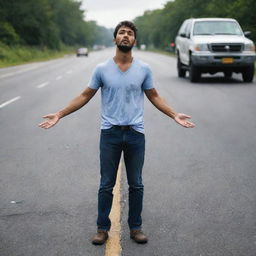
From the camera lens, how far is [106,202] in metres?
4.09

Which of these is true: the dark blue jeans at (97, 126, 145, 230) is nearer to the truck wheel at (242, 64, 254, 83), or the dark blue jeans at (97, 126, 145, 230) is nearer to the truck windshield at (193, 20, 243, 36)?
the truck wheel at (242, 64, 254, 83)

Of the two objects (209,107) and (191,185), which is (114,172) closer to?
(191,185)

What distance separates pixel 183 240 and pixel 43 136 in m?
5.25

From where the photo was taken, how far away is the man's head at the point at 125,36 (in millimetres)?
3814

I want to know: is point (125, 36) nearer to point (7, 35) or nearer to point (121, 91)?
point (121, 91)

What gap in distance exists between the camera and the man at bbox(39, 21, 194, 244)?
385cm

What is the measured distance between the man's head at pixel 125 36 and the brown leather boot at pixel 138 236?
57.5 inches

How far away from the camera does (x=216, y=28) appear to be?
18.9 m

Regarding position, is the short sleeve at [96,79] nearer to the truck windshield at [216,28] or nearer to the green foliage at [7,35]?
the truck windshield at [216,28]

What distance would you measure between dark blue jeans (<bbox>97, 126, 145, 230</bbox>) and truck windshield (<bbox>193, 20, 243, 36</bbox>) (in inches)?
603

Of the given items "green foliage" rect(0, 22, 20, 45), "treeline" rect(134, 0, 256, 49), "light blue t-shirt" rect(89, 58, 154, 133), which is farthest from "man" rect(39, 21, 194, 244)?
"green foliage" rect(0, 22, 20, 45)

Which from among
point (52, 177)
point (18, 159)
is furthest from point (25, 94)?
point (52, 177)

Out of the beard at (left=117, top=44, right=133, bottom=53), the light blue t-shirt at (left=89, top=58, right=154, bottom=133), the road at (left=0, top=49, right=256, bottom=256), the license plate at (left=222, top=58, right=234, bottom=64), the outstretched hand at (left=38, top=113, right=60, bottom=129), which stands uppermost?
the beard at (left=117, top=44, right=133, bottom=53)

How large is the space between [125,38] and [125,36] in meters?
0.01
